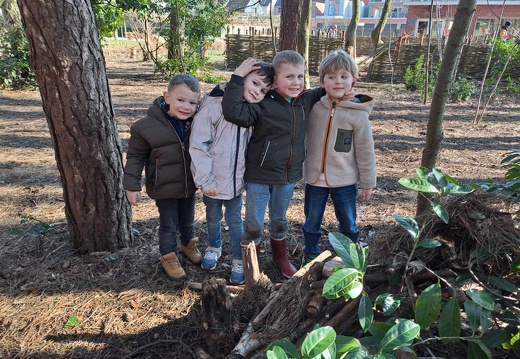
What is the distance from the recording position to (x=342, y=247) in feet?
5.03

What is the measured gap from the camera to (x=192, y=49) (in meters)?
13.5

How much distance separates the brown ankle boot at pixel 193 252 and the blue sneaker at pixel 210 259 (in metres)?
0.08

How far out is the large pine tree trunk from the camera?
7.96 feet

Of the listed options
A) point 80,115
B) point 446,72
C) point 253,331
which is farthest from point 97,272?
point 446,72

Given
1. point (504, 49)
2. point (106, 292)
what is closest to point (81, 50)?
point (106, 292)

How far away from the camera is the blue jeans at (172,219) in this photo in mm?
2695

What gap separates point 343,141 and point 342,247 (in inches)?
49.5

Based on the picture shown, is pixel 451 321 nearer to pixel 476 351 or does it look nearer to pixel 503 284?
pixel 476 351

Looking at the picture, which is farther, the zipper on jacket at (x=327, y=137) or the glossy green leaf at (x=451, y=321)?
the zipper on jacket at (x=327, y=137)

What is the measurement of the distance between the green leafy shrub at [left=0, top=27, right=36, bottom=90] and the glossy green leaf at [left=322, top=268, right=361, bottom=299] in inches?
440

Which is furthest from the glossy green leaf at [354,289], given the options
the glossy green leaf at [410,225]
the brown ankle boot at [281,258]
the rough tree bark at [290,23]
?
the rough tree bark at [290,23]

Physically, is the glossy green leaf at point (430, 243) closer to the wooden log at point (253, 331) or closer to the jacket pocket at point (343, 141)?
the wooden log at point (253, 331)

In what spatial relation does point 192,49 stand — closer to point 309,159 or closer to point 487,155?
point 487,155

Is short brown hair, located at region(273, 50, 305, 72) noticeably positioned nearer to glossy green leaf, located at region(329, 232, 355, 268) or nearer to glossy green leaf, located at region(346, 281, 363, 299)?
glossy green leaf, located at region(329, 232, 355, 268)
